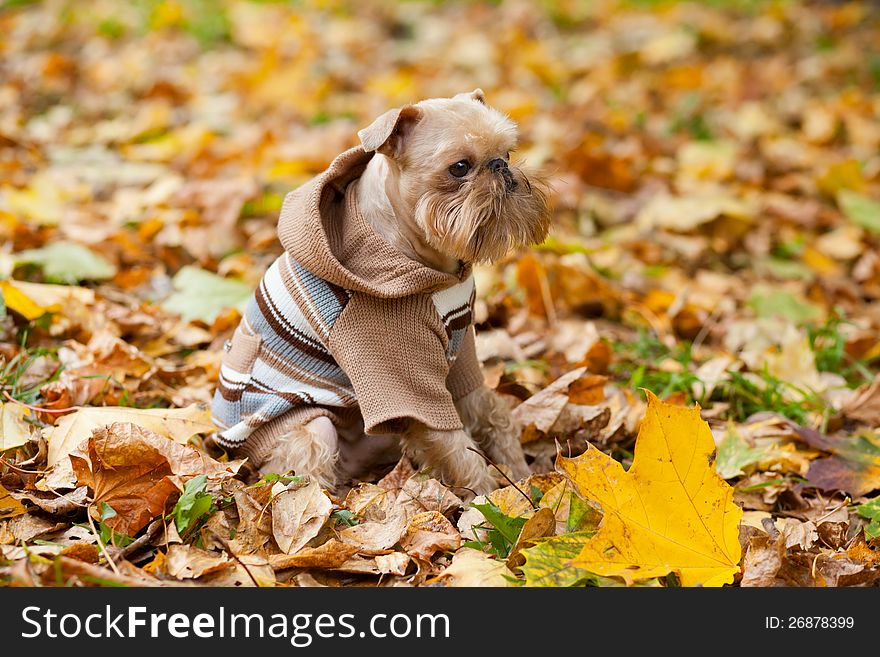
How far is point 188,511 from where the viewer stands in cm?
265

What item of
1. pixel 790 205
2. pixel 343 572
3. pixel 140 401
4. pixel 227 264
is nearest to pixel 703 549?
pixel 343 572

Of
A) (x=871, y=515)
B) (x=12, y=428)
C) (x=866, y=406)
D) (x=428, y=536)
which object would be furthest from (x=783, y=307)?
(x=12, y=428)

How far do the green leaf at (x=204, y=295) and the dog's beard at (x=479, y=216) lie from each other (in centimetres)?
151

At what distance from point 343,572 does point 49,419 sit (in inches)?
50.4

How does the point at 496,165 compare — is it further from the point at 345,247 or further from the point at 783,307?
the point at 783,307

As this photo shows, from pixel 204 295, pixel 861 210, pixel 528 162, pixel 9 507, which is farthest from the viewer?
pixel 528 162

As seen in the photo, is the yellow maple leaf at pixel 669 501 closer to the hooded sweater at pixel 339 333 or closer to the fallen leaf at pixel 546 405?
the hooded sweater at pixel 339 333

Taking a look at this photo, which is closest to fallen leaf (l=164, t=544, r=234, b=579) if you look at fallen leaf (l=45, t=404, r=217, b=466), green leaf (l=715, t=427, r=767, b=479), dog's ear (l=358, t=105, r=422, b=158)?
fallen leaf (l=45, t=404, r=217, b=466)

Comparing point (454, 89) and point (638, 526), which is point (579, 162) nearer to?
point (454, 89)

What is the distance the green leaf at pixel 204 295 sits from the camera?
4133 millimetres

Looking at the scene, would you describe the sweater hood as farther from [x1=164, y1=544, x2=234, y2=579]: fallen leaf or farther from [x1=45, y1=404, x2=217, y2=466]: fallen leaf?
[x1=164, y1=544, x2=234, y2=579]: fallen leaf

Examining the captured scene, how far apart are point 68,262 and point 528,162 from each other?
2952mm

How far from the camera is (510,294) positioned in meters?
4.66

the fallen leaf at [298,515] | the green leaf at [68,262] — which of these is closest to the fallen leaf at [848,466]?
the fallen leaf at [298,515]
